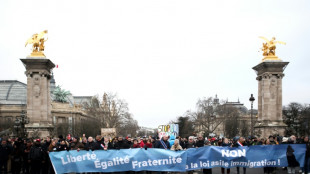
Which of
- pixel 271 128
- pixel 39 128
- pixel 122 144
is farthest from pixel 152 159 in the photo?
pixel 271 128

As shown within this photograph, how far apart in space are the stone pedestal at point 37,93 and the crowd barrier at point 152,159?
2570cm

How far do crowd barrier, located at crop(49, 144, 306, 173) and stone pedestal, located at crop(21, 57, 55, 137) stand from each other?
25703mm

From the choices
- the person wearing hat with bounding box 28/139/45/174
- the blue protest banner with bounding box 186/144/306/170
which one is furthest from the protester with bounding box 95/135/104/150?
the blue protest banner with bounding box 186/144/306/170

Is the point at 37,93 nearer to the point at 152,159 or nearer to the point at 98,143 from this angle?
the point at 98,143

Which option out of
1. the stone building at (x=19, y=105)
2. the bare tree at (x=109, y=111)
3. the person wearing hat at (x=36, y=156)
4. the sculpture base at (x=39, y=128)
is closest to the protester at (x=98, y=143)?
the person wearing hat at (x=36, y=156)

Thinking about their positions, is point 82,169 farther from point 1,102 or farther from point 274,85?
point 1,102

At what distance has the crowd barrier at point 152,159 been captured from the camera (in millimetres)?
16891

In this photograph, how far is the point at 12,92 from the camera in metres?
119

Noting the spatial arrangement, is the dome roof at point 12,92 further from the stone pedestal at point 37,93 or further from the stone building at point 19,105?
the stone pedestal at point 37,93

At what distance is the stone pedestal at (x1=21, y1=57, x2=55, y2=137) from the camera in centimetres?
4159

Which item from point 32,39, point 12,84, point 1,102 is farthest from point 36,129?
point 12,84

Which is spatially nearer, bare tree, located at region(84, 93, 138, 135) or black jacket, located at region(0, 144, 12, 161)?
black jacket, located at region(0, 144, 12, 161)

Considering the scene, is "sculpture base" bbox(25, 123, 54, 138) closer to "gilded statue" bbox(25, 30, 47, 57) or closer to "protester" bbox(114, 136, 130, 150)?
"gilded statue" bbox(25, 30, 47, 57)

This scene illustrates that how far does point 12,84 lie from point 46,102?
280ft
